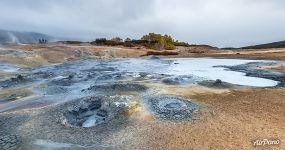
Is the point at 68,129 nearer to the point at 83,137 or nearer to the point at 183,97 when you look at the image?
the point at 83,137

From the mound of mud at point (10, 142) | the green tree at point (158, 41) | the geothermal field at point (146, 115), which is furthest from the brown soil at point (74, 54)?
the mound of mud at point (10, 142)

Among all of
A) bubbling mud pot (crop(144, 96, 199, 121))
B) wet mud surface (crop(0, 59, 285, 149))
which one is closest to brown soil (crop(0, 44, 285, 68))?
wet mud surface (crop(0, 59, 285, 149))

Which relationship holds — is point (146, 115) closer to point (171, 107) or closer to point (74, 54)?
point (171, 107)

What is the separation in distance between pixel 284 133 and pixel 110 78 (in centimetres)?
1473

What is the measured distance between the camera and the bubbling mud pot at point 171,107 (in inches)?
626

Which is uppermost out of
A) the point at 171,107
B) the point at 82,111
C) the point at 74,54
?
the point at 171,107

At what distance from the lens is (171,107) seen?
17.2 meters

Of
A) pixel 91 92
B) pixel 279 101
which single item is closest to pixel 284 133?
pixel 279 101

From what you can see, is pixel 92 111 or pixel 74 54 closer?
pixel 92 111

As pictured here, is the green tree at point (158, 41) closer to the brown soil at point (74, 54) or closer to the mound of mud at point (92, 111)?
the brown soil at point (74, 54)

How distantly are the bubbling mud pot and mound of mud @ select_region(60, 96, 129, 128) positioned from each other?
4.10 ft

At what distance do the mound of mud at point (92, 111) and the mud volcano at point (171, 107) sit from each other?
1294 mm

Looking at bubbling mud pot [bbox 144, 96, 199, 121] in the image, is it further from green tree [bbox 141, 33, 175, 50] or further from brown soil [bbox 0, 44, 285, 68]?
green tree [bbox 141, 33, 175, 50]

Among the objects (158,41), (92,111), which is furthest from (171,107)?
(158,41)
